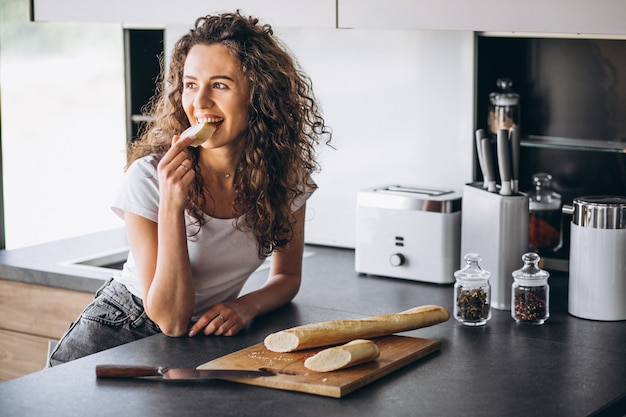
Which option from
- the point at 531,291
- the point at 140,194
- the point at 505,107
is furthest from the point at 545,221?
the point at 140,194

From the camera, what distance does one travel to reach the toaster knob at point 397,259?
8.32ft

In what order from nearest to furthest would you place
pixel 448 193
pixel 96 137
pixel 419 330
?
1. pixel 419 330
2. pixel 448 193
3. pixel 96 137

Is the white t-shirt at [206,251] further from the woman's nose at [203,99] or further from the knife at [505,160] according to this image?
the knife at [505,160]

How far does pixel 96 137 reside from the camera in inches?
135

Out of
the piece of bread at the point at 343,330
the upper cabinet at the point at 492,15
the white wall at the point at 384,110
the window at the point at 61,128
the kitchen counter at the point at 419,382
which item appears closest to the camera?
the kitchen counter at the point at 419,382

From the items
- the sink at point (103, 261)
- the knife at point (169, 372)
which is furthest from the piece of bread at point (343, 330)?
the sink at point (103, 261)

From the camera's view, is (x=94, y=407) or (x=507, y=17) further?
(x=507, y=17)

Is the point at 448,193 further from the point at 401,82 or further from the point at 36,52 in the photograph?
the point at 36,52

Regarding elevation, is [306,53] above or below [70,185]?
above

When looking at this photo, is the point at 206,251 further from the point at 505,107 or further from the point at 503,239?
the point at 505,107

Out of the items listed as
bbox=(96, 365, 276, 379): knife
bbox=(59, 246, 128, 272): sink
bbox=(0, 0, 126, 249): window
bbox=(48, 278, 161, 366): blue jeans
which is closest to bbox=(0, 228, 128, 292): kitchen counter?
bbox=(59, 246, 128, 272): sink

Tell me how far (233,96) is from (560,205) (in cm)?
104

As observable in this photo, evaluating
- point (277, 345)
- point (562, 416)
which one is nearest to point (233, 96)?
point (277, 345)

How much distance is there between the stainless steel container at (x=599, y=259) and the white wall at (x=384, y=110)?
1.91 feet
